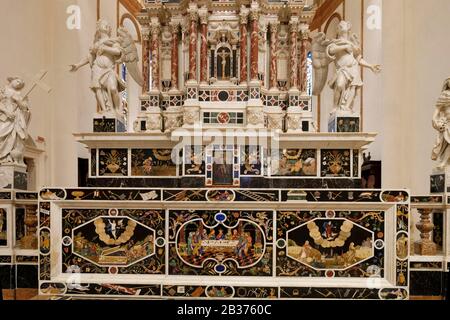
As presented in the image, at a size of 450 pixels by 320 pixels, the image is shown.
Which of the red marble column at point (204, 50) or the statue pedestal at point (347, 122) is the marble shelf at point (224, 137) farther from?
the red marble column at point (204, 50)

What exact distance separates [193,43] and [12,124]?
3.98m

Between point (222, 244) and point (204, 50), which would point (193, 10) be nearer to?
point (204, 50)

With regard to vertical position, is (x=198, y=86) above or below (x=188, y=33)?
below

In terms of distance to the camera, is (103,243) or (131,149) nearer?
(103,243)

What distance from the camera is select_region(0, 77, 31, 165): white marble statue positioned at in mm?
5562

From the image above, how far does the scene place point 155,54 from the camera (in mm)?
8570

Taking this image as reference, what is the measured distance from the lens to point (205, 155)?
694cm

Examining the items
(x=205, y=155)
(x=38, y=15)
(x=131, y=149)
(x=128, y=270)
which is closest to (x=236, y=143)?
(x=205, y=155)

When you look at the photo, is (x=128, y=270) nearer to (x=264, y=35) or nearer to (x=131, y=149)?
(x=131, y=149)

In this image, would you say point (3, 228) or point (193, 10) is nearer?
point (3, 228)

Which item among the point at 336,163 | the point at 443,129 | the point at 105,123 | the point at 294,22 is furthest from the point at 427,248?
the point at 105,123

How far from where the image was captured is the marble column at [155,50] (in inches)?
337
